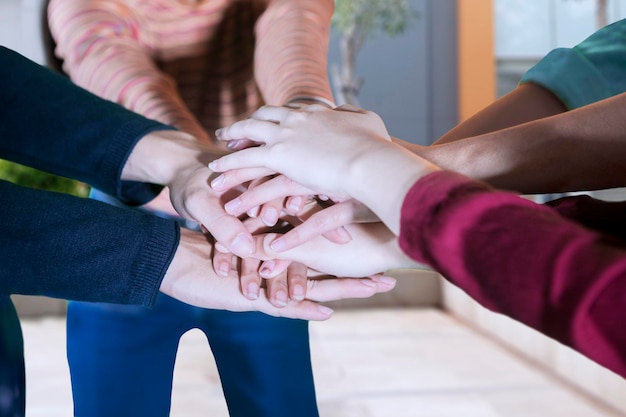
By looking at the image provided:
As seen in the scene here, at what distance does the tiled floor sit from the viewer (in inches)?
74.9

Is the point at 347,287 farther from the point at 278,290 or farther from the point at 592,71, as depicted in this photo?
the point at 592,71

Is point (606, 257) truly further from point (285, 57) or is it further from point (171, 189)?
point (285, 57)

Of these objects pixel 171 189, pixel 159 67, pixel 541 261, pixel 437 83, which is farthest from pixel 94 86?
pixel 437 83

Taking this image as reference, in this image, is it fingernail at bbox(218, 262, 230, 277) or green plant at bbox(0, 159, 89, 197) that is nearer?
fingernail at bbox(218, 262, 230, 277)

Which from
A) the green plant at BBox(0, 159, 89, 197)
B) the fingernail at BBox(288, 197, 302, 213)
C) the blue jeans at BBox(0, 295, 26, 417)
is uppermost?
the fingernail at BBox(288, 197, 302, 213)

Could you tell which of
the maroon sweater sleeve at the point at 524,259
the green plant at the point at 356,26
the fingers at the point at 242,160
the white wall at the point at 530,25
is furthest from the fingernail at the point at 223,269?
the white wall at the point at 530,25

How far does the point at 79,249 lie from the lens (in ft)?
1.85

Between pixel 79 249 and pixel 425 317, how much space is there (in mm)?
2529

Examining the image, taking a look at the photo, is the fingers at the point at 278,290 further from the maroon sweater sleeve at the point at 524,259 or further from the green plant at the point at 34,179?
the green plant at the point at 34,179

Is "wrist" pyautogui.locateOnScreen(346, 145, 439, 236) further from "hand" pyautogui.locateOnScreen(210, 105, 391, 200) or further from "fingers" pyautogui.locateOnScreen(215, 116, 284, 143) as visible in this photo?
"fingers" pyautogui.locateOnScreen(215, 116, 284, 143)

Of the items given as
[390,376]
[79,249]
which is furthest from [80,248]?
[390,376]

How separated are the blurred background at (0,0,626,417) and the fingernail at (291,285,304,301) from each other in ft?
1.59

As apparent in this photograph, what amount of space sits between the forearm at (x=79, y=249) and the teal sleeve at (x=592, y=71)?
17.3 inches

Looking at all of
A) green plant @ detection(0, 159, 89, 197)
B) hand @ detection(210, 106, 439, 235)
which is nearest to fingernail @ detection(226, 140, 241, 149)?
hand @ detection(210, 106, 439, 235)
